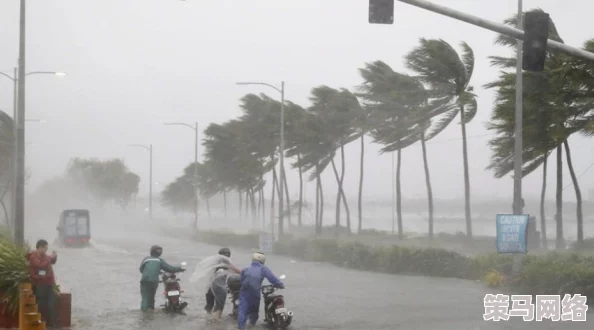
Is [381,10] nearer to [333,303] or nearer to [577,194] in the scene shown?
[333,303]

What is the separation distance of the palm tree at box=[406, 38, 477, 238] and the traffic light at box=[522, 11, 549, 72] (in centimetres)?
2488

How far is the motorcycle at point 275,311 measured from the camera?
1579cm

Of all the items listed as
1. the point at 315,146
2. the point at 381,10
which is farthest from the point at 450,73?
the point at 381,10

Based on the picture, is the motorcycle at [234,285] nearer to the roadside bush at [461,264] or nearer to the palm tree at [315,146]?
the roadside bush at [461,264]

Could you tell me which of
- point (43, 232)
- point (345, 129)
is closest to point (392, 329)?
point (345, 129)

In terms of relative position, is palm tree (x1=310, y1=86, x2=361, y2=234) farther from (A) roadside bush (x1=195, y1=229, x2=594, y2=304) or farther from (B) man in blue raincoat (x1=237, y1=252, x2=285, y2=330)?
(B) man in blue raincoat (x1=237, y1=252, x2=285, y2=330)

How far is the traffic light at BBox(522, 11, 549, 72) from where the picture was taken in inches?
524

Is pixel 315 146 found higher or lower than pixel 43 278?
higher

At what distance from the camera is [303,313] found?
19.0 meters

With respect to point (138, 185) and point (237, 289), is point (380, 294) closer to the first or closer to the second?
point (237, 289)

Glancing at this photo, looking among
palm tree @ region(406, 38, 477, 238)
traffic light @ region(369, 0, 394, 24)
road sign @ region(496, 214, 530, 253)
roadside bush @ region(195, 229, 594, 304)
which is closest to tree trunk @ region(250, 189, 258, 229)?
roadside bush @ region(195, 229, 594, 304)

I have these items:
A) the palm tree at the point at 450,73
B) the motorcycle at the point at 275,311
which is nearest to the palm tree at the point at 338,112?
the palm tree at the point at 450,73

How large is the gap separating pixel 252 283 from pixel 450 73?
24784 mm

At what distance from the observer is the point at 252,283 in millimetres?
15688
